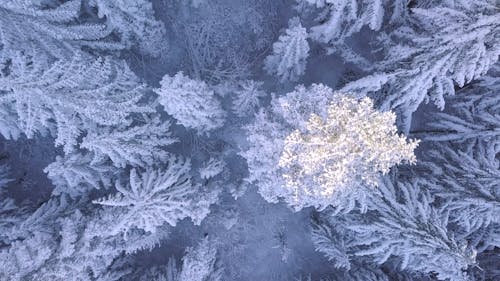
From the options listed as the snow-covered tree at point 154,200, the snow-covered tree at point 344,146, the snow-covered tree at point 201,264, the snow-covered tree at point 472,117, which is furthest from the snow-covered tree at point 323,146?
the snow-covered tree at point 201,264

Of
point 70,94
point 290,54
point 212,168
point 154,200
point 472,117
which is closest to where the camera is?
point 70,94

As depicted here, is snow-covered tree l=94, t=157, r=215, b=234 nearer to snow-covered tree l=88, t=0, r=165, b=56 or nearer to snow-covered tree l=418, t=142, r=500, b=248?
snow-covered tree l=88, t=0, r=165, b=56

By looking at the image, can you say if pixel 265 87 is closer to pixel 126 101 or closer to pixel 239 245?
pixel 126 101

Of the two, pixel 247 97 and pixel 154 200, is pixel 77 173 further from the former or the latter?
pixel 247 97

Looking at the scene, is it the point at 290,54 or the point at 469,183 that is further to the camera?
the point at 290,54

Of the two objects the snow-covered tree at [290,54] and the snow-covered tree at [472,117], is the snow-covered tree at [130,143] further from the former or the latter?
the snow-covered tree at [472,117]

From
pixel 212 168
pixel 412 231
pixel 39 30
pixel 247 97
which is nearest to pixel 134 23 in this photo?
pixel 39 30

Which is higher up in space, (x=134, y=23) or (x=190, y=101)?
(x=134, y=23)
